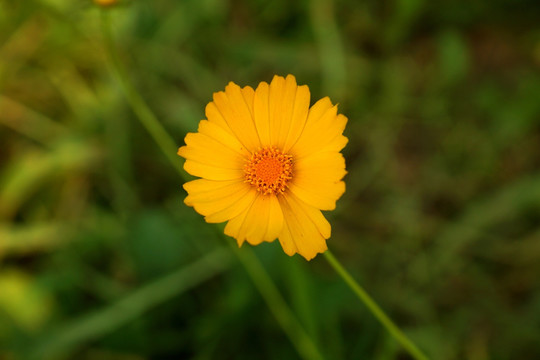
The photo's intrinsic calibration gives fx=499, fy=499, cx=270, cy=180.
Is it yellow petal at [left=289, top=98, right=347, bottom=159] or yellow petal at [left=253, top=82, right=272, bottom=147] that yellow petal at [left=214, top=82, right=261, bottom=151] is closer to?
yellow petal at [left=253, top=82, right=272, bottom=147]

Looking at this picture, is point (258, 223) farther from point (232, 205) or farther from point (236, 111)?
point (236, 111)

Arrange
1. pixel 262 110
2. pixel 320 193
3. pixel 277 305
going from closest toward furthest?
pixel 320 193, pixel 262 110, pixel 277 305

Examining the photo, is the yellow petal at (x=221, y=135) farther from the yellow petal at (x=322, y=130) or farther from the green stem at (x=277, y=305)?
the green stem at (x=277, y=305)

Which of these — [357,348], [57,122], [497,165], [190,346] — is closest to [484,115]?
[497,165]

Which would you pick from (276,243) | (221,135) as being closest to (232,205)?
(221,135)

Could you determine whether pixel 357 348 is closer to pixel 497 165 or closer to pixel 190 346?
pixel 190 346

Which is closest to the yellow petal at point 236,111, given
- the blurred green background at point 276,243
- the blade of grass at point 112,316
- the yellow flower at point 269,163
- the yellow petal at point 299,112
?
the yellow flower at point 269,163
